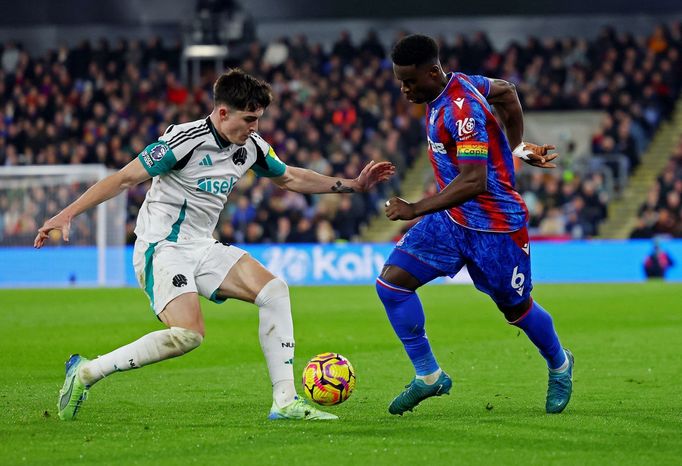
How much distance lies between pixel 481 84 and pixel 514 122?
1.40ft

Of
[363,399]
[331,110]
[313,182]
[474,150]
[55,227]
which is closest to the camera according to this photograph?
[55,227]

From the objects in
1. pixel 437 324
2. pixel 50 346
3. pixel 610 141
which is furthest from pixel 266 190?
pixel 50 346

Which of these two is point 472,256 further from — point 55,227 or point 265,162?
point 55,227

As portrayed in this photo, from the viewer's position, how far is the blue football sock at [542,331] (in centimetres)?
754

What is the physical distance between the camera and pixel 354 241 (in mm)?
27281

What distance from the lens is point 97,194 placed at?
707 cm

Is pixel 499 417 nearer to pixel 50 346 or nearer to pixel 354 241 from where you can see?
pixel 50 346

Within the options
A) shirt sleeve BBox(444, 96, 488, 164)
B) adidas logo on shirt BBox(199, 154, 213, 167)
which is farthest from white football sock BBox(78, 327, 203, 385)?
shirt sleeve BBox(444, 96, 488, 164)

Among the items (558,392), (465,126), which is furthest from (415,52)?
(558,392)

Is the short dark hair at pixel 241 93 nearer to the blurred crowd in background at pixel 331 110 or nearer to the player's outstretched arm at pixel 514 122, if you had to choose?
the player's outstretched arm at pixel 514 122

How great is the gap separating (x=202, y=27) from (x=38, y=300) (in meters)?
14.4

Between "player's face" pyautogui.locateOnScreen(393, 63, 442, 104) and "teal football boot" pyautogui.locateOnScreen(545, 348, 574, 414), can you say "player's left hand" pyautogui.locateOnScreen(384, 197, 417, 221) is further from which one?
"teal football boot" pyautogui.locateOnScreen(545, 348, 574, 414)

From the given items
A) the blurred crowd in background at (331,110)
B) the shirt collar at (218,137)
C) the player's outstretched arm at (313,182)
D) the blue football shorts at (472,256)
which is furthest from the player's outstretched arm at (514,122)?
the blurred crowd in background at (331,110)

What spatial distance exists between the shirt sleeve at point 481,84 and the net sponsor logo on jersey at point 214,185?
5.32 feet
